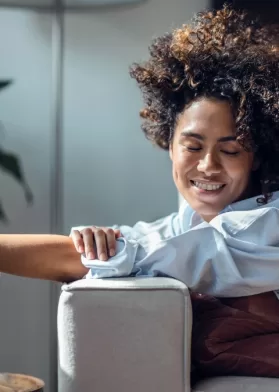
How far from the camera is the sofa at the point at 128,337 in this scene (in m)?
1.37

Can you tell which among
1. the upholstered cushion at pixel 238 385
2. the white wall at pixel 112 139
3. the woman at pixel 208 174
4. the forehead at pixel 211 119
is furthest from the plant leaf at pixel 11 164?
the upholstered cushion at pixel 238 385

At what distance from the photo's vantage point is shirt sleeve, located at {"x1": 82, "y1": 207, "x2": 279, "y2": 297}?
146 centimetres

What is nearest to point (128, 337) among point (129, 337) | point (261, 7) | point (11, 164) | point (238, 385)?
point (129, 337)

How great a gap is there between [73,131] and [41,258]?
3.80 feet

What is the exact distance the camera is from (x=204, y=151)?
1.72 m

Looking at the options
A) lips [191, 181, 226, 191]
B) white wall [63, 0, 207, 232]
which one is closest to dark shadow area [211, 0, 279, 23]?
white wall [63, 0, 207, 232]

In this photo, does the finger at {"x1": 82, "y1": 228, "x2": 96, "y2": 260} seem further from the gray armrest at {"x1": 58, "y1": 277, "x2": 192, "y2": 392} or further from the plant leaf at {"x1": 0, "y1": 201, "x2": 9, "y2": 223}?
the plant leaf at {"x1": 0, "y1": 201, "x2": 9, "y2": 223}

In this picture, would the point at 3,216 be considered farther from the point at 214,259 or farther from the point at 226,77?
the point at 214,259

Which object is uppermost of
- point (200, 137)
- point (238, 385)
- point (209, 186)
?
point (200, 137)

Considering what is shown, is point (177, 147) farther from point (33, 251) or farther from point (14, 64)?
point (14, 64)

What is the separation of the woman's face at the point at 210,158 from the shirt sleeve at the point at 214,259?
8.7 inches

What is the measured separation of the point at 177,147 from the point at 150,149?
850mm

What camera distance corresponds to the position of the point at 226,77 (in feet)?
5.65

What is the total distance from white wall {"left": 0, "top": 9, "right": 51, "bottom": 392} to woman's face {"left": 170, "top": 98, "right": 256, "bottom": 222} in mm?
919
